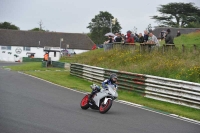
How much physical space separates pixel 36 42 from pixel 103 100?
9115 cm

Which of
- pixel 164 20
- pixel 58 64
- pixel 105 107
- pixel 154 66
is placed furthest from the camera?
pixel 164 20

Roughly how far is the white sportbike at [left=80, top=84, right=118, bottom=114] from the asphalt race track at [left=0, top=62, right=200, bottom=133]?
0.59ft

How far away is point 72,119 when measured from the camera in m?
12.0

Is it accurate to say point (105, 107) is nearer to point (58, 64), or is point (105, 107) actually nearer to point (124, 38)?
point (124, 38)

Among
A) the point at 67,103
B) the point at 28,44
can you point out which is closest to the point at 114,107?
the point at 67,103

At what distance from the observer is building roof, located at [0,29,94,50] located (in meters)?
103

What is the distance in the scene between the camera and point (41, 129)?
9.80m

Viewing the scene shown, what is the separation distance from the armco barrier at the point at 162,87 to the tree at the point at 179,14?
2795cm

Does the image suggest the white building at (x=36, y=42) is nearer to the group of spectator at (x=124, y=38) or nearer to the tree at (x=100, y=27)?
the tree at (x=100, y=27)

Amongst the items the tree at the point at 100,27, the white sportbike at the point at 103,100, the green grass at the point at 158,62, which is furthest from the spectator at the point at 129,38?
the tree at the point at 100,27

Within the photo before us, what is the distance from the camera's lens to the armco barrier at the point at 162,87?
17.1 metres

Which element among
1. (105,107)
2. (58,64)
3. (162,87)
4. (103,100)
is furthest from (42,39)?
(105,107)

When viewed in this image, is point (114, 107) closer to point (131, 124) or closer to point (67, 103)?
point (67, 103)

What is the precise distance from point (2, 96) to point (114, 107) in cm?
434
